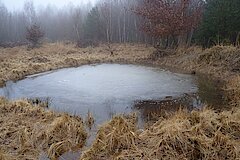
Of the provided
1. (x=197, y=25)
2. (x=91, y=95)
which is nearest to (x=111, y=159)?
(x=91, y=95)

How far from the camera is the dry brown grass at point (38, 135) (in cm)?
575

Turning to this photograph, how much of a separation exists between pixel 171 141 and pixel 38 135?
2.76m

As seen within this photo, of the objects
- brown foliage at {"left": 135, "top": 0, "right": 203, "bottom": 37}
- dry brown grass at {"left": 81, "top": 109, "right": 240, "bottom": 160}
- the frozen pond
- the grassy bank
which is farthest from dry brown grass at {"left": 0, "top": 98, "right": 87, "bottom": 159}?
brown foliage at {"left": 135, "top": 0, "right": 203, "bottom": 37}

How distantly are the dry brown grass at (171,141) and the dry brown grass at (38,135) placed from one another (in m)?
0.65

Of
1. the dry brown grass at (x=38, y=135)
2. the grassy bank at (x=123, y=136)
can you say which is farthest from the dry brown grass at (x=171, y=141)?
the dry brown grass at (x=38, y=135)

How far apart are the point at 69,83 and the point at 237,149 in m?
9.38

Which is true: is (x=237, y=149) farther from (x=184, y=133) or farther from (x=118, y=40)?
(x=118, y=40)

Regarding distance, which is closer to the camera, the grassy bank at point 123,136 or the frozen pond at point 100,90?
the grassy bank at point 123,136

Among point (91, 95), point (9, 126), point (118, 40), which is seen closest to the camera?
point (9, 126)

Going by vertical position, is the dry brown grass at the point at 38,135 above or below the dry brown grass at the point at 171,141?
below

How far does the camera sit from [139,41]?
127ft

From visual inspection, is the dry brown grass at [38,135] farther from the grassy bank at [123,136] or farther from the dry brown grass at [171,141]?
the dry brown grass at [171,141]

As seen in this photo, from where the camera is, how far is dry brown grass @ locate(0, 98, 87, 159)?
5.75 meters

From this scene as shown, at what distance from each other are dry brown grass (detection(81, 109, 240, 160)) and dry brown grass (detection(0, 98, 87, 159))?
2.12 feet
